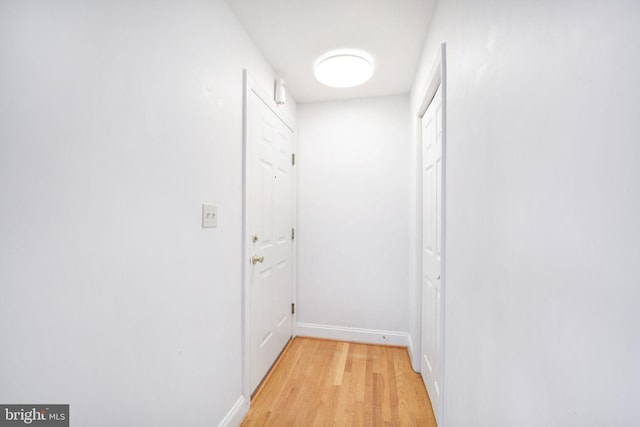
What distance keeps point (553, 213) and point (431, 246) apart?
132 centimetres

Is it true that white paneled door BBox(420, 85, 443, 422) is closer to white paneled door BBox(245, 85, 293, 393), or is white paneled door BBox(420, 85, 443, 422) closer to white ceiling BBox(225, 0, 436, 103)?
white ceiling BBox(225, 0, 436, 103)

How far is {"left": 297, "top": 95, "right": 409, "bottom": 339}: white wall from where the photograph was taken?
8.51 feet

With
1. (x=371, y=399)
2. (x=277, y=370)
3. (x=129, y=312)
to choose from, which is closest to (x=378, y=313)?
(x=371, y=399)

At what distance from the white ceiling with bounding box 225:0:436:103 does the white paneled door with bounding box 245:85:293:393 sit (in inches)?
15.2

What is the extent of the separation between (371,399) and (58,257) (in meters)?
1.89

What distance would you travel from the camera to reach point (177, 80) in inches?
45.4

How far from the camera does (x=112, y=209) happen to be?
0.87 metres

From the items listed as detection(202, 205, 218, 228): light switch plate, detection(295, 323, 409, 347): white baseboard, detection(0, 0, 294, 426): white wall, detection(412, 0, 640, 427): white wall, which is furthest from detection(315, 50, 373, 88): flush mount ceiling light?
detection(295, 323, 409, 347): white baseboard

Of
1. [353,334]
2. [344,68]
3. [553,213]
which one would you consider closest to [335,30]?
[344,68]

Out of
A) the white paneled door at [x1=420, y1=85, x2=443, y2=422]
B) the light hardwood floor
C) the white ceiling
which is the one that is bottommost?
the light hardwood floor

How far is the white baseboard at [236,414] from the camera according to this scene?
4.84 feet

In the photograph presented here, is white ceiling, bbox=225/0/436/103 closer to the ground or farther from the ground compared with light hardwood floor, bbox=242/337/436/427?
farther from the ground

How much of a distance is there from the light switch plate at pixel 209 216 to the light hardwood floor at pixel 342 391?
123 cm

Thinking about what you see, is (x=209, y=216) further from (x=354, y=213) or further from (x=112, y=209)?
(x=354, y=213)
